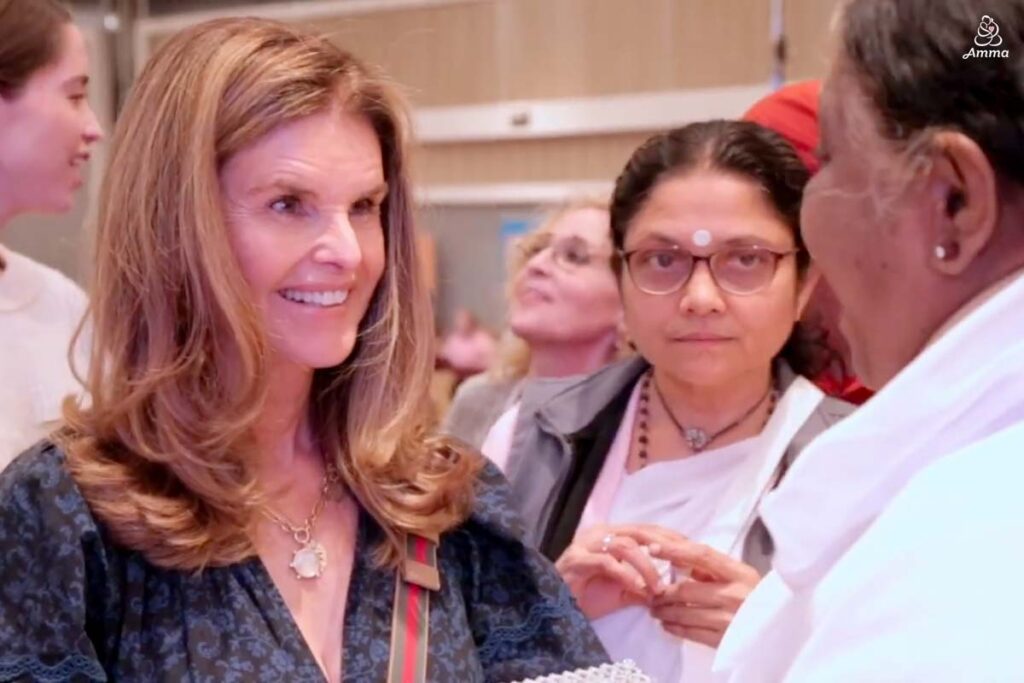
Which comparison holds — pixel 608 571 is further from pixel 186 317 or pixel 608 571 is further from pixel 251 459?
pixel 186 317

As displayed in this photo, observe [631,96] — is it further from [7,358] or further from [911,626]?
[911,626]

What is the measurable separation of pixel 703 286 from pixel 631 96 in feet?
10.2

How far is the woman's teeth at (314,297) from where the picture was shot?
137cm

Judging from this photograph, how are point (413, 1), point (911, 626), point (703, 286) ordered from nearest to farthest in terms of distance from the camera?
point (911, 626), point (703, 286), point (413, 1)

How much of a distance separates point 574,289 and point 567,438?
81 cm

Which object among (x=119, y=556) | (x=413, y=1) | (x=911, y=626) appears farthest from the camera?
(x=413, y=1)

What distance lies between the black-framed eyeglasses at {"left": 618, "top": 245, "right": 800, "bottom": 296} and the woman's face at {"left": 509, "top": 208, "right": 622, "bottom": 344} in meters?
0.77

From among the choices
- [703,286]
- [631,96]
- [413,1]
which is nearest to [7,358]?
[703,286]

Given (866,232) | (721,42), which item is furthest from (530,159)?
(866,232)

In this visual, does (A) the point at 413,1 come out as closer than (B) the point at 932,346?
No

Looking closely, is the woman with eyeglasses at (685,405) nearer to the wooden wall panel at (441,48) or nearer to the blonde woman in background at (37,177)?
the blonde woman in background at (37,177)

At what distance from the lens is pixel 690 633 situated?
1.49 meters

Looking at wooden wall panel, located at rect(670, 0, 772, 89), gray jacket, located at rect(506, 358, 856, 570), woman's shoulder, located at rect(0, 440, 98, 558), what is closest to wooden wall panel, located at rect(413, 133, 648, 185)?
wooden wall panel, located at rect(670, 0, 772, 89)

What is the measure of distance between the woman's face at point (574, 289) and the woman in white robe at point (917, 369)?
4.85 feet
